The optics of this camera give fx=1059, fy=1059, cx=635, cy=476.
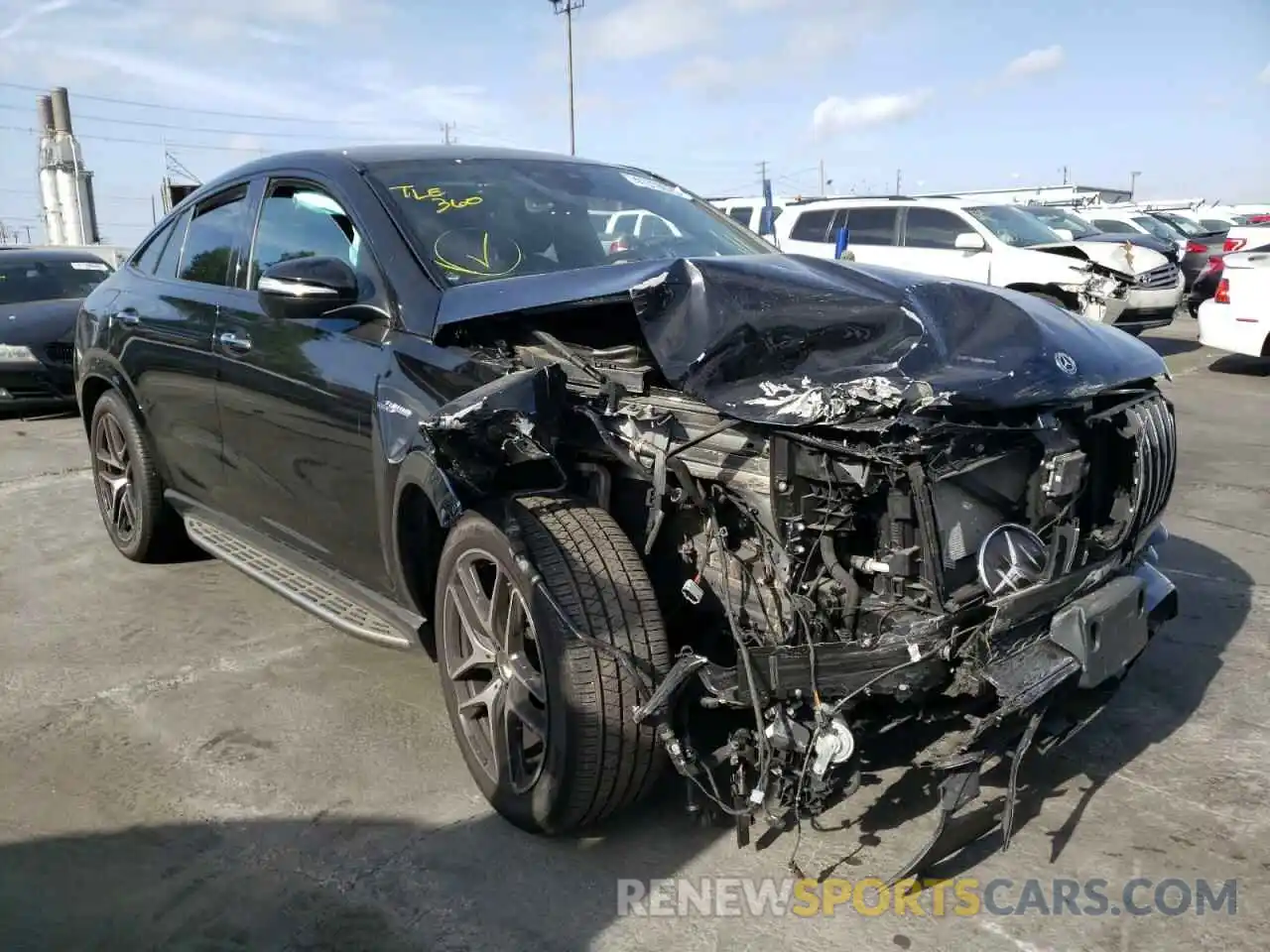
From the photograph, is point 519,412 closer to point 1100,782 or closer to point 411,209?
point 411,209

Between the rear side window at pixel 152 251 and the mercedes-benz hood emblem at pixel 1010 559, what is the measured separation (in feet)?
13.5

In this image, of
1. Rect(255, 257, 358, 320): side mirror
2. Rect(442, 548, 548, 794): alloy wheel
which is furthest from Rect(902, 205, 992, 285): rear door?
Rect(442, 548, 548, 794): alloy wheel

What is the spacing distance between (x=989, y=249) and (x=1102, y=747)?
9846 millimetres

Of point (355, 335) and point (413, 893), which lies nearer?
point (413, 893)

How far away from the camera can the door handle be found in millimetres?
3875

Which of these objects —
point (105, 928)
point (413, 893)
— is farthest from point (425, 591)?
point (105, 928)

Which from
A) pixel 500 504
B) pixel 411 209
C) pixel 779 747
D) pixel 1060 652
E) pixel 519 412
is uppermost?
pixel 411 209

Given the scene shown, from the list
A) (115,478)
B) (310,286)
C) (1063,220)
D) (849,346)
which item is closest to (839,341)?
(849,346)

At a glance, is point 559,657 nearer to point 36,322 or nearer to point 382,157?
point 382,157

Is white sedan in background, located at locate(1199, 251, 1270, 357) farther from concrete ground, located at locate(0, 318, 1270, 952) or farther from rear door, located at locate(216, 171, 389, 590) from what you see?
rear door, located at locate(216, 171, 389, 590)

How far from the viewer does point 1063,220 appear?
55.8ft

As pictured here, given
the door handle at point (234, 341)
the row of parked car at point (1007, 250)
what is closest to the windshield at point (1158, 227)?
the row of parked car at point (1007, 250)

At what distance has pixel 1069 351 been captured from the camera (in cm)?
267

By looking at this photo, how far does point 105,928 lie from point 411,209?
2.22 m
